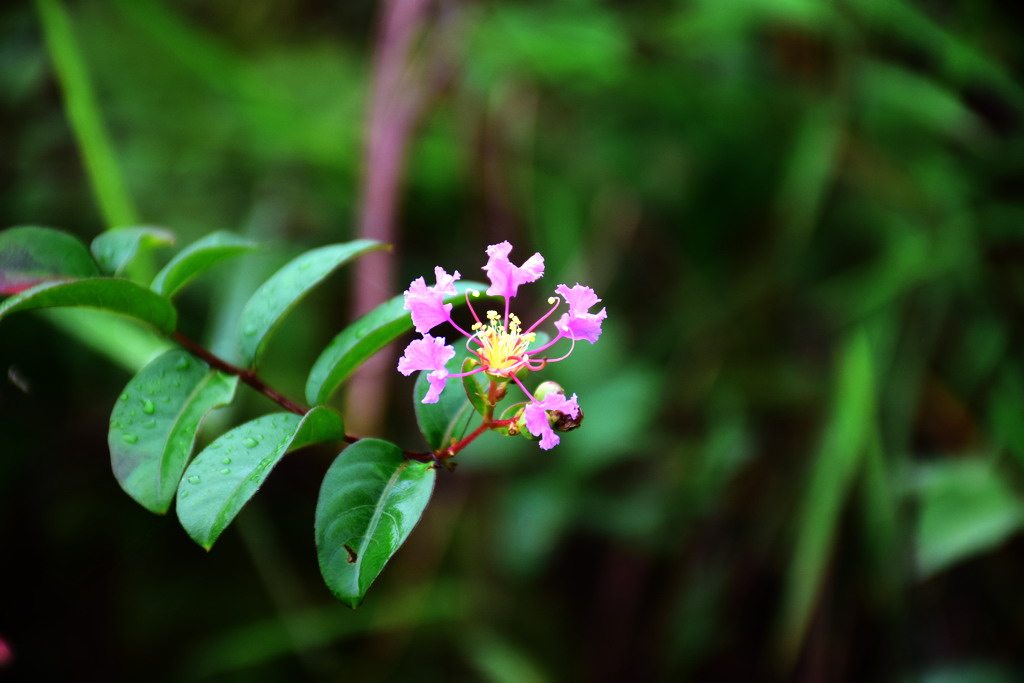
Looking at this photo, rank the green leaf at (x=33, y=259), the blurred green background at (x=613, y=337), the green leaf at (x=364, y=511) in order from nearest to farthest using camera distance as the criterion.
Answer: the green leaf at (x=364, y=511) → the green leaf at (x=33, y=259) → the blurred green background at (x=613, y=337)

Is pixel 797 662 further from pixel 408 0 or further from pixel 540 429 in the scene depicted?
pixel 408 0

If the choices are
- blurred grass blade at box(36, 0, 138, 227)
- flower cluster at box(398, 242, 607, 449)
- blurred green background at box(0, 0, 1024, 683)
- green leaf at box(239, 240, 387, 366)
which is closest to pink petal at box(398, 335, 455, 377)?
flower cluster at box(398, 242, 607, 449)

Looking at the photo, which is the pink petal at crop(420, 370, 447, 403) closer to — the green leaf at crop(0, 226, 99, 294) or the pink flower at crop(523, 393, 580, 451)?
the pink flower at crop(523, 393, 580, 451)

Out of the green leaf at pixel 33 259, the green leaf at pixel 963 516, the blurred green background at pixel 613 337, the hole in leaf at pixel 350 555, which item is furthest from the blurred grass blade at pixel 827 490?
the green leaf at pixel 33 259

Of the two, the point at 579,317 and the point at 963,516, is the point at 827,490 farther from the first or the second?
the point at 579,317

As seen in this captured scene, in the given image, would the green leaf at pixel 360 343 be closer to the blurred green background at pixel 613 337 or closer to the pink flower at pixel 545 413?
the pink flower at pixel 545 413

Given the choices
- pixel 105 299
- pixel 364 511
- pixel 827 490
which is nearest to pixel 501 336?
pixel 364 511

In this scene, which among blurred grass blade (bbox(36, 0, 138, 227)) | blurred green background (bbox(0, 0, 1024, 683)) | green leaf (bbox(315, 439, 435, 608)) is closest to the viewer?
green leaf (bbox(315, 439, 435, 608))
